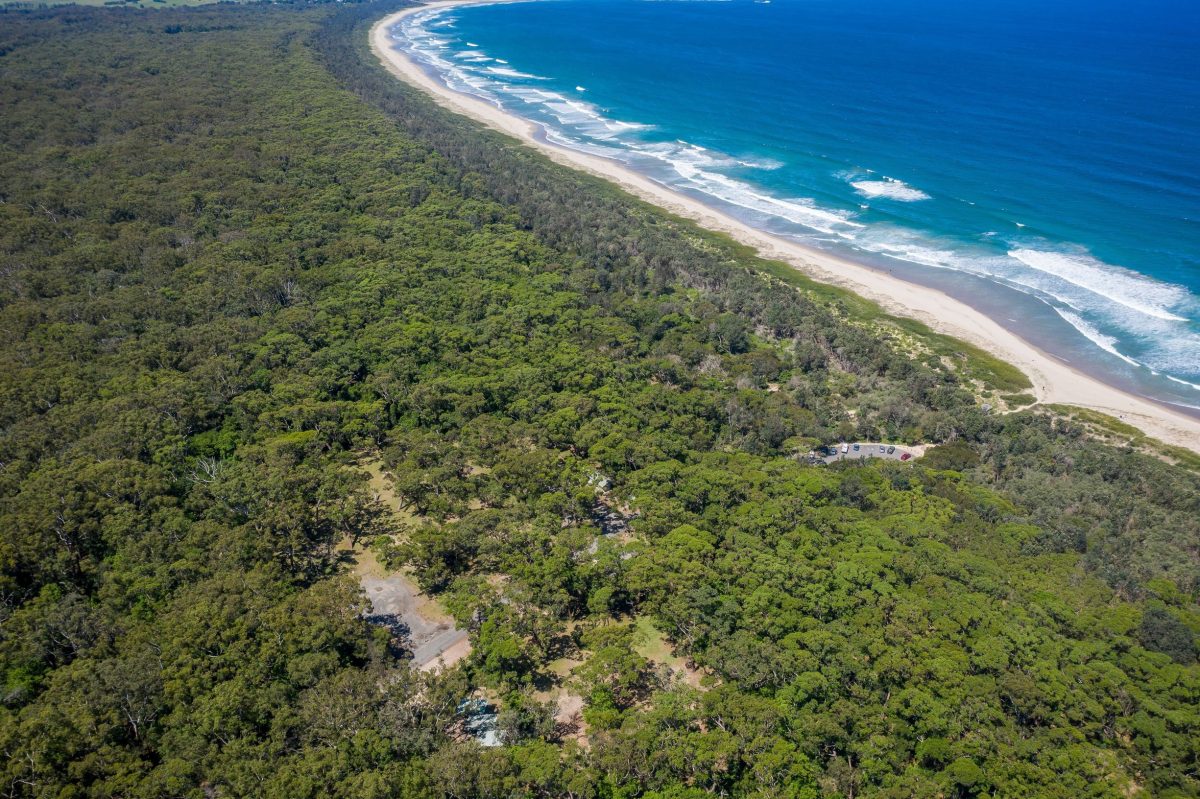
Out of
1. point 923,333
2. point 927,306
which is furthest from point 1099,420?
point 927,306

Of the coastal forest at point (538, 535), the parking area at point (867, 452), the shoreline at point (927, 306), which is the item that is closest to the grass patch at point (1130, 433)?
the coastal forest at point (538, 535)

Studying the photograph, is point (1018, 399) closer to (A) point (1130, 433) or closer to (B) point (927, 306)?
(A) point (1130, 433)

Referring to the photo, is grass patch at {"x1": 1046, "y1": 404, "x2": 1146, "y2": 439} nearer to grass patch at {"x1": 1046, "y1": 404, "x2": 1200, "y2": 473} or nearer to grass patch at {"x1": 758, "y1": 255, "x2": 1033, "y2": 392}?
grass patch at {"x1": 1046, "y1": 404, "x2": 1200, "y2": 473}

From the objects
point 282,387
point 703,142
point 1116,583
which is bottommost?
point 282,387

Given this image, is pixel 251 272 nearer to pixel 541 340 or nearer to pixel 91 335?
pixel 91 335

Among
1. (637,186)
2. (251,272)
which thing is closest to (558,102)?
(637,186)

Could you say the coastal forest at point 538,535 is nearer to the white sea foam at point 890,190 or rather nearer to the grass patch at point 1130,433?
the grass patch at point 1130,433

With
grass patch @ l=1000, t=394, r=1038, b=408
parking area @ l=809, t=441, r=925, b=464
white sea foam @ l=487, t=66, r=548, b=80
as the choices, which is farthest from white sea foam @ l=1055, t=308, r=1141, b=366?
white sea foam @ l=487, t=66, r=548, b=80
